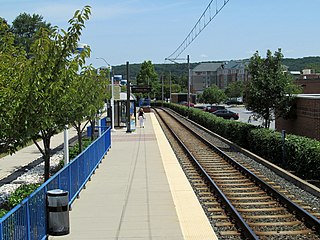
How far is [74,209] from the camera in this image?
40.1ft

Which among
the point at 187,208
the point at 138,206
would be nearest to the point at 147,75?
the point at 138,206

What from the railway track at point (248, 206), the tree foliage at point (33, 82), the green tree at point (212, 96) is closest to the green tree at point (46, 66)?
the tree foliage at point (33, 82)

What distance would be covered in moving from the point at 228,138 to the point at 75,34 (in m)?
24.2

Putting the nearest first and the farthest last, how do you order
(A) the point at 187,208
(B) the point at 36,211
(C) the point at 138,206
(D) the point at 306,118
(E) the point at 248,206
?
(B) the point at 36,211
(A) the point at 187,208
(C) the point at 138,206
(E) the point at 248,206
(D) the point at 306,118

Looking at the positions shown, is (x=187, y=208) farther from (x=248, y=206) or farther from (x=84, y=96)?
(x=84, y=96)

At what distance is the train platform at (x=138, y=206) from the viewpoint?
10.2 m

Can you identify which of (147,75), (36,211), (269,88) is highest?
(147,75)

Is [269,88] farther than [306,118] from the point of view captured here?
Yes

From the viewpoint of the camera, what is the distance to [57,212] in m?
9.30

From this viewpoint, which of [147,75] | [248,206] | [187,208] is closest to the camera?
[187,208]

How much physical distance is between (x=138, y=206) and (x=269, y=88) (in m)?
13.6

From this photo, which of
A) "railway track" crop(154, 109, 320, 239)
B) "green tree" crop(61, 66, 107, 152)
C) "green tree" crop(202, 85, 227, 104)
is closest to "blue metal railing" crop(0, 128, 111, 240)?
"green tree" crop(61, 66, 107, 152)

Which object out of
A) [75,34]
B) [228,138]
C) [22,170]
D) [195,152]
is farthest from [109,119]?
[75,34]

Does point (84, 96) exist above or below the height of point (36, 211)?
above
